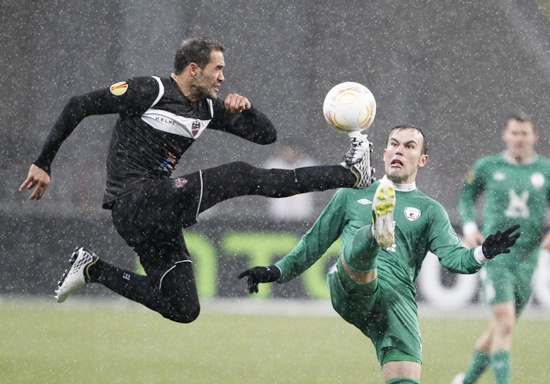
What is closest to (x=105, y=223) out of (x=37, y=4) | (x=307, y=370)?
(x=307, y=370)

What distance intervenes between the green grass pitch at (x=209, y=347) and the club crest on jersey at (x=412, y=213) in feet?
7.59

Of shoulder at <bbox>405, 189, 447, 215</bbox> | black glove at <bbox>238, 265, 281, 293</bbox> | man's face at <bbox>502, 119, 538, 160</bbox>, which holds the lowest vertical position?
black glove at <bbox>238, 265, 281, 293</bbox>

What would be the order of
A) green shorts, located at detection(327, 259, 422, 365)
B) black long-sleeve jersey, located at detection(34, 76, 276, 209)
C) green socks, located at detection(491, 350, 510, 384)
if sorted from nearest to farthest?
green shorts, located at detection(327, 259, 422, 365), black long-sleeve jersey, located at detection(34, 76, 276, 209), green socks, located at detection(491, 350, 510, 384)

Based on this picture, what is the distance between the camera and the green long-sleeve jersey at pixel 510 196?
25.1 ft

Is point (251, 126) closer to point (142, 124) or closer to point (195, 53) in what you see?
point (195, 53)

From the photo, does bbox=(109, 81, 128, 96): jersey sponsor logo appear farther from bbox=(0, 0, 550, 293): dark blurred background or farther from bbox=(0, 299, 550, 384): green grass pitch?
bbox=(0, 0, 550, 293): dark blurred background

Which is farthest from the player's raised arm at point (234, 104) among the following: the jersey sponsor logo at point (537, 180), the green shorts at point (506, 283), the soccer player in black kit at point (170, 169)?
the jersey sponsor logo at point (537, 180)

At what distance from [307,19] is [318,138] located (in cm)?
244

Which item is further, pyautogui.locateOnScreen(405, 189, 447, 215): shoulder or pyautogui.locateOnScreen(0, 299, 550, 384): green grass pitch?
pyautogui.locateOnScreen(0, 299, 550, 384): green grass pitch

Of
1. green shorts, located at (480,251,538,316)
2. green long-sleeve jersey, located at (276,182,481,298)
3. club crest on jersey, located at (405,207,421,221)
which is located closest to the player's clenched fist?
green long-sleeve jersey, located at (276,182,481,298)

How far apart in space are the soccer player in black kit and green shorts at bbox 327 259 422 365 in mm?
542

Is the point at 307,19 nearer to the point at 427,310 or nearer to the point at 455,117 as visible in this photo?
the point at 455,117

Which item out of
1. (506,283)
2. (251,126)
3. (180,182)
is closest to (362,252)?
(180,182)

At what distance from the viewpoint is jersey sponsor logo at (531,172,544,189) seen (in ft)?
25.1
